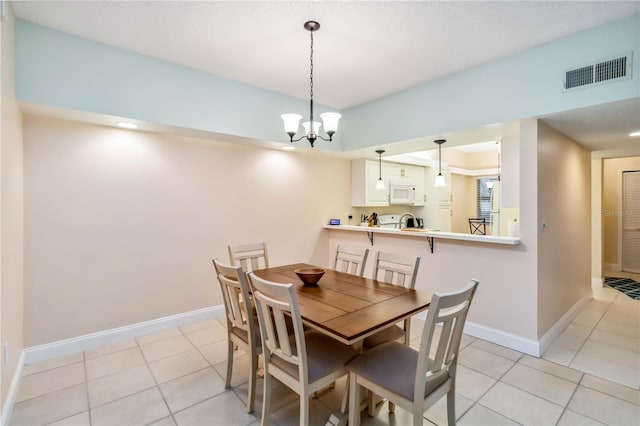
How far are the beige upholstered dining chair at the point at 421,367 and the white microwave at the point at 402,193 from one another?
382 cm

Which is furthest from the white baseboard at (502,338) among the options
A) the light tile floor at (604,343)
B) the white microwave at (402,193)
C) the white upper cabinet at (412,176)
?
the white upper cabinet at (412,176)

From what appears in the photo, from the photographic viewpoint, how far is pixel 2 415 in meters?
1.87

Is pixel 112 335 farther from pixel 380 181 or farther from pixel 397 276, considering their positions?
pixel 380 181

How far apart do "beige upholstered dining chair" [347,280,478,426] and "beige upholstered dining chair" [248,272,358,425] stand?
0.46 feet

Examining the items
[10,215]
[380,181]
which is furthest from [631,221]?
[10,215]

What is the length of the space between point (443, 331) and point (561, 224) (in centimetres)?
273

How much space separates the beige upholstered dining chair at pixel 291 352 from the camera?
5.24 ft

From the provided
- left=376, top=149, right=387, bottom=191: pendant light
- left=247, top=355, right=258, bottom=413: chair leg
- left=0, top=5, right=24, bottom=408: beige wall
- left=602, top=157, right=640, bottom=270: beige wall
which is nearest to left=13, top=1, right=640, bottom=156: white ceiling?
left=0, top=5, right=24, bottom=408: beige wall

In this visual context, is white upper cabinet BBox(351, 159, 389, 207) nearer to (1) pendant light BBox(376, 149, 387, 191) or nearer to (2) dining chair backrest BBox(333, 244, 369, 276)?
(1) pendant light BBox(376, 149, 387, 191)

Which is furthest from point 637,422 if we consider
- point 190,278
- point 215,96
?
point 215,96

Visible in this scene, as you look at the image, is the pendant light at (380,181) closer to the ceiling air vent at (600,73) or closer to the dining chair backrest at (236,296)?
the ceiling air vent at (600,73)

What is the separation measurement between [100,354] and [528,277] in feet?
13.3

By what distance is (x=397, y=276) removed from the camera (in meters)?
2.52

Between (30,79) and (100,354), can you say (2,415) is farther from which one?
(30,79)
